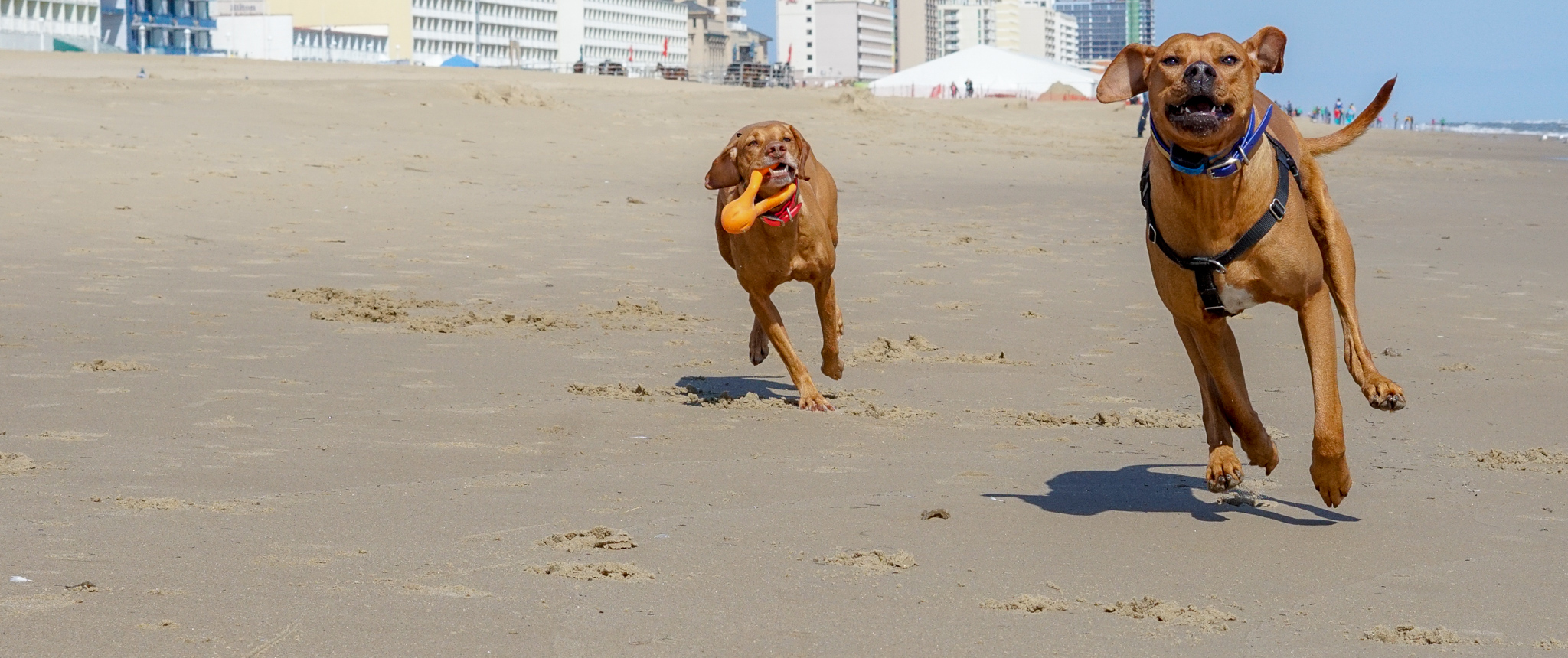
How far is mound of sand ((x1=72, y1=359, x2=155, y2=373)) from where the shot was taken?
21.5 feet

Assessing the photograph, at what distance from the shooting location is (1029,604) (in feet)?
12.2

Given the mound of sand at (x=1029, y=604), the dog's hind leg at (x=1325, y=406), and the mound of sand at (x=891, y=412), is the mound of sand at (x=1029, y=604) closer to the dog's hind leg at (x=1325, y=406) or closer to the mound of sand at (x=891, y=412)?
the dog's hind leg at (x=1325, y=406)

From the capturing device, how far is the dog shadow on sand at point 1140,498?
4.71 m

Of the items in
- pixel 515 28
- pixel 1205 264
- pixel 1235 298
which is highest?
pixel 515 28

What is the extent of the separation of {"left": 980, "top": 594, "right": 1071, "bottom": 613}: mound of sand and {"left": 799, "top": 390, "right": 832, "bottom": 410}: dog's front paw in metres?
2.92

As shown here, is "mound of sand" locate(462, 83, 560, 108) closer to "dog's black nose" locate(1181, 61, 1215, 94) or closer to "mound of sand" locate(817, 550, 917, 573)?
"dog's black nose" locate(1181, 61, 1215, 94)

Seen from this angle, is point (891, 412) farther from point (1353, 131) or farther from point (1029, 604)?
point (1029, 604)

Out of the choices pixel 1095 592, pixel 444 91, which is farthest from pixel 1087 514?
pixel 444 91

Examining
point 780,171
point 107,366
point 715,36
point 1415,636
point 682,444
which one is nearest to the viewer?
point 1415,636

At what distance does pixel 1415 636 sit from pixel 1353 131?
2.83 meters

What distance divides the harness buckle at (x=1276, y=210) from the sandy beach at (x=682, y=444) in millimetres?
902

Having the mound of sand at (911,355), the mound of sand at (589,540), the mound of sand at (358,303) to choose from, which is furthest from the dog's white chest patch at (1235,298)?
the mound of sand at (358,303)

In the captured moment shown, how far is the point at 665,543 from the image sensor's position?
13.9 ft

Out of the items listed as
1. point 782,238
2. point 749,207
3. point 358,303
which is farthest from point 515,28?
point 749,207
